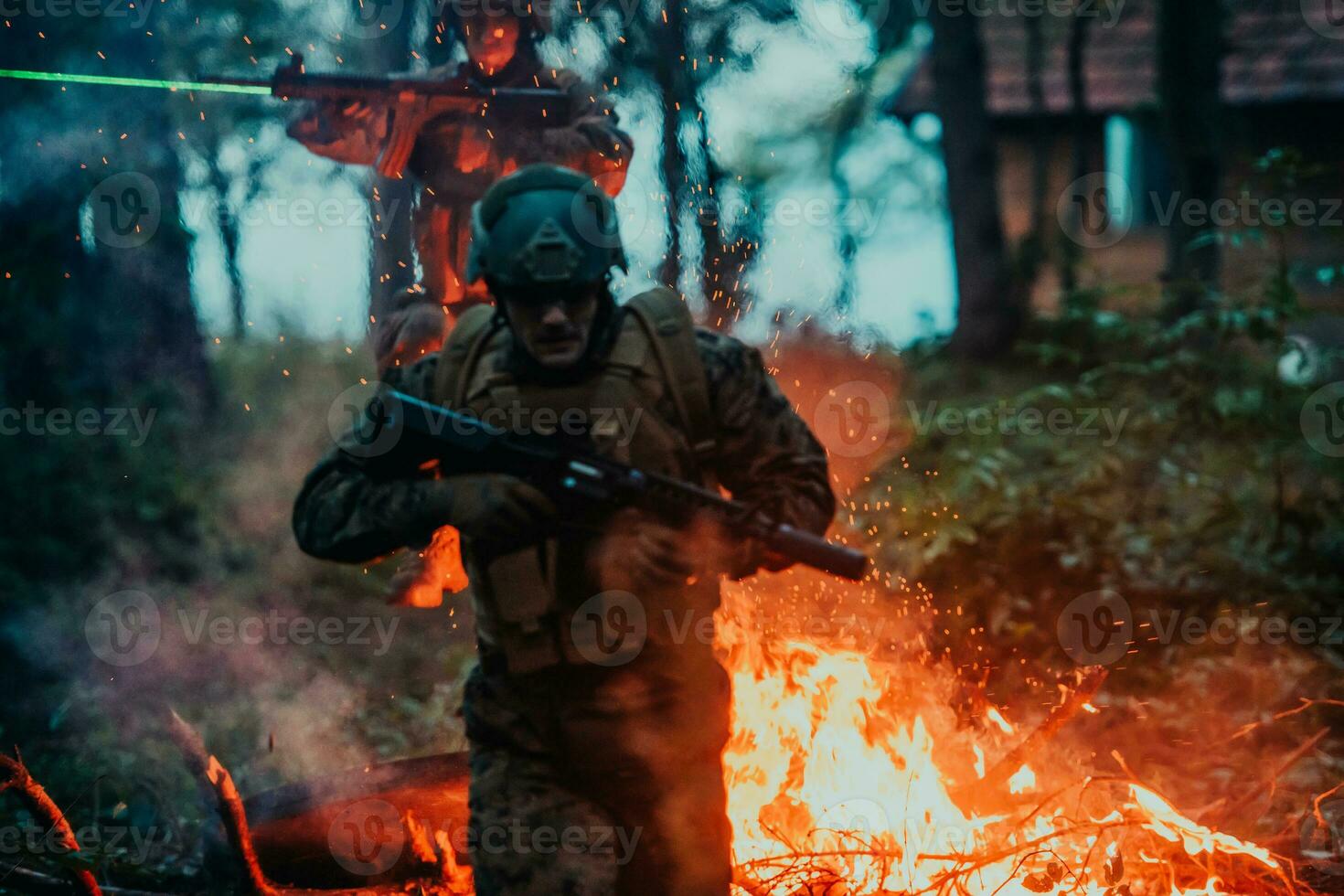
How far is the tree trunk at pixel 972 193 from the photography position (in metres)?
12.5

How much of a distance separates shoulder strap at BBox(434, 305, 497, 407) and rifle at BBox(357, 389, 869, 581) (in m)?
0.15

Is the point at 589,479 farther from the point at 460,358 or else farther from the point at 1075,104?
the point at 1075,104

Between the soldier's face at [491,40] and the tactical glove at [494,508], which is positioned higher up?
the soldier's face at [491,40]

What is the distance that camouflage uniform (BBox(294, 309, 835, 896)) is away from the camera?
2842mm

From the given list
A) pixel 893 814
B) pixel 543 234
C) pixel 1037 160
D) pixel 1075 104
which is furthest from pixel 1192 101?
pixel 543 234

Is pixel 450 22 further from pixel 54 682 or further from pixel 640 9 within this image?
pixel 54 682

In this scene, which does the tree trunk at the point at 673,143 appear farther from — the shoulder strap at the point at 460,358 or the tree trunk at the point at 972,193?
the shoulder strap at the point at 460,358

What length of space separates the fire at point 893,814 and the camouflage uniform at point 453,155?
2008 millimetres

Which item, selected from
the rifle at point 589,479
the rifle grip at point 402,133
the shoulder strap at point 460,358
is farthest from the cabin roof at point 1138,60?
the rifle at point 589,479

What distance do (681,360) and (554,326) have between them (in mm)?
324

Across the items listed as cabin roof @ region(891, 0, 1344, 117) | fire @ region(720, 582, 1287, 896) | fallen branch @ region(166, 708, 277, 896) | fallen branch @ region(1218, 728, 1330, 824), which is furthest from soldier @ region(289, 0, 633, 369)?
cabin roof @ region(891, 0, 1344, 117)

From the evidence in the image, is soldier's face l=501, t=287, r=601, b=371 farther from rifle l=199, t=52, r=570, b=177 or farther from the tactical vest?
rifle l=199, t=52, r=570, b=177

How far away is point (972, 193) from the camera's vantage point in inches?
501

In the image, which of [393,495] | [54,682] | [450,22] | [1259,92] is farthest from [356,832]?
[1259,92]
